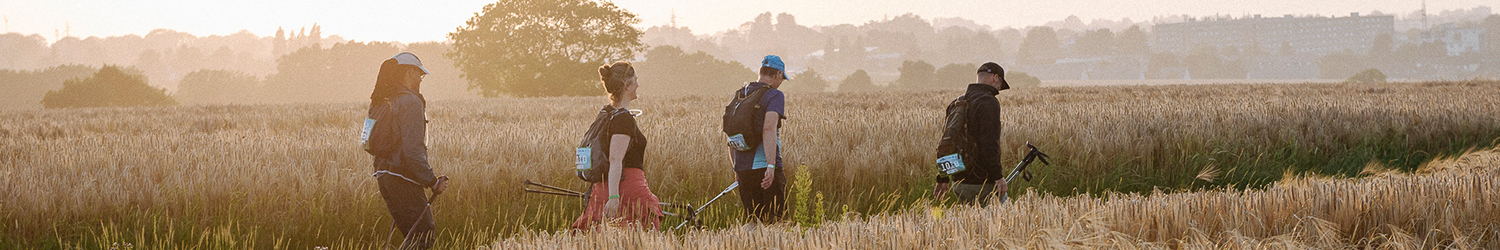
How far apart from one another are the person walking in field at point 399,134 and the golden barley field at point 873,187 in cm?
76

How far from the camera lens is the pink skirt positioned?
4.68 m

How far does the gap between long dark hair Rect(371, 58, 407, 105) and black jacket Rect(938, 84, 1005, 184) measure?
3349 mm

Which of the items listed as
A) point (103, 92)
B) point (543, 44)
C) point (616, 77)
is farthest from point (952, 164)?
point (103, 92)

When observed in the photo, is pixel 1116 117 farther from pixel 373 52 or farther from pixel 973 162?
pixel 373 52

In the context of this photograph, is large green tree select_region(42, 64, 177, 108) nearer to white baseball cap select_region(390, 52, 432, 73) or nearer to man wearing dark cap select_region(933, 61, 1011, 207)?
white baseball cap select_region(390, 52, 432, 73)

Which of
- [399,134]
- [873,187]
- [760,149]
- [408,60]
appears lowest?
[873,187]

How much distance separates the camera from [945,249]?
3.50 m

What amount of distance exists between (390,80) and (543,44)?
1808 inches

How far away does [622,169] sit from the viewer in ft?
15.5

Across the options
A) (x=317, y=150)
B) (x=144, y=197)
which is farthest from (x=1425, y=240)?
(x=317, y=150)

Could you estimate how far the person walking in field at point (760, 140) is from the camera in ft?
18.3

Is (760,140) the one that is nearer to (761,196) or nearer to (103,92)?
(761,196)

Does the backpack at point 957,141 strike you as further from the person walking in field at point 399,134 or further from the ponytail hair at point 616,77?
the person walking in field at point 399,134

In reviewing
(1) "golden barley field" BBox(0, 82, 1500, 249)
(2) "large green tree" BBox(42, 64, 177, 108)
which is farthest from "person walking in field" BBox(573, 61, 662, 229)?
(2) "large green tree" BBox(42, 64, 177, 108)
